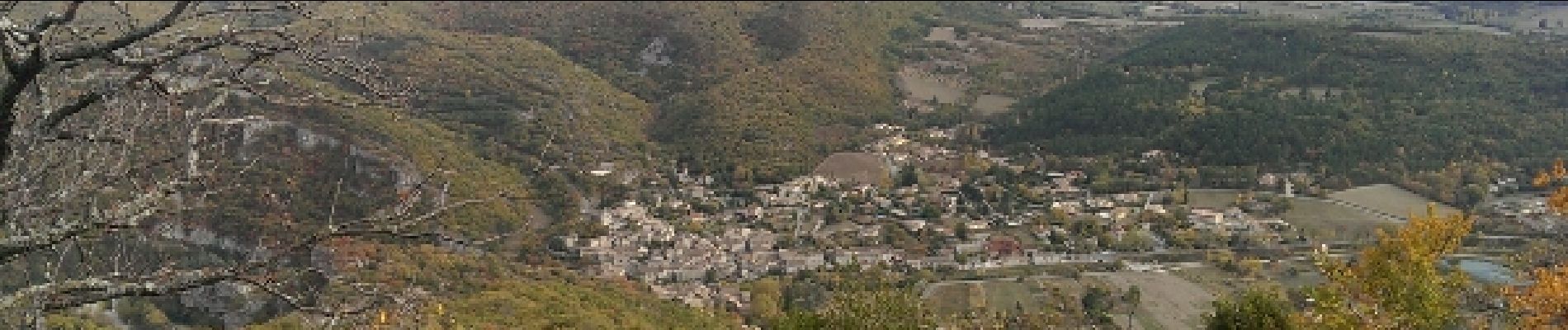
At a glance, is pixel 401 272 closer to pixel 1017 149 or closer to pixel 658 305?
pixel 658 305

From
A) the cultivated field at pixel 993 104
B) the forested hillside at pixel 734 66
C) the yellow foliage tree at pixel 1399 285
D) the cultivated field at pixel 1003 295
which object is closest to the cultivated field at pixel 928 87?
the forested hillside at pixel 734 66

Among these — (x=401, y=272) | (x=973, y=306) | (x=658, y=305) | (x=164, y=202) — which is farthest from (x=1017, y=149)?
(x=164, y=202)

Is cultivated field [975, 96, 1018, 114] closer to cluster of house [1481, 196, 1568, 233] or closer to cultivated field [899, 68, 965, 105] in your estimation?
cultivated field [899, 68, 965, 105]

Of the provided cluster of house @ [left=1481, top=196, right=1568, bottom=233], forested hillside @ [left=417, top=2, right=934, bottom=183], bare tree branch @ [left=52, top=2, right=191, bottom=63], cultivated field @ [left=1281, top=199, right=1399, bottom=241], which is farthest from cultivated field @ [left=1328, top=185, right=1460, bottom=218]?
bare tree branch @ [left=52, top=2, right=191, bottom=63]

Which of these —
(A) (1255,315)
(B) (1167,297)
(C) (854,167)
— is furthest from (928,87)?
(A) (1255,315)

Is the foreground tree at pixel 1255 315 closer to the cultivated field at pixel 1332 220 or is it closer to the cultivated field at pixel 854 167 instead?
the cultivated field at pixel 1332 220

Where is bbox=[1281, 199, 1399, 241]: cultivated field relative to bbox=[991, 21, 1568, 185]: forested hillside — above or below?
below

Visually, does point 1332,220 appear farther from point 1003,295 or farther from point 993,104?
point 993,104
